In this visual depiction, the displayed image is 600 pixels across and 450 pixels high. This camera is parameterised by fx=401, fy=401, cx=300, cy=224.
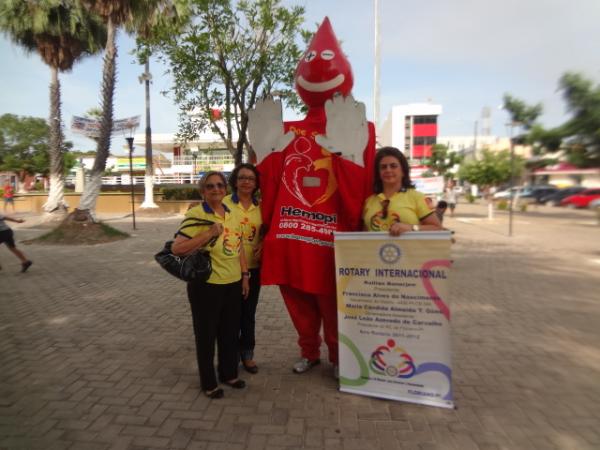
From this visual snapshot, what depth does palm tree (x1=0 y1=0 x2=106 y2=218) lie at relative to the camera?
12.3 meters

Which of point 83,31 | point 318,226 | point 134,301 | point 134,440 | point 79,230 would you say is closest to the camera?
point 134,440

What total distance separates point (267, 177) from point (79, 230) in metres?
9.44

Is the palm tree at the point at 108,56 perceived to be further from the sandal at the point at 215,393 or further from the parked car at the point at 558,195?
the parked car at the point at 558,195

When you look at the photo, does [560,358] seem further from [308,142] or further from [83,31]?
→ [83,31]

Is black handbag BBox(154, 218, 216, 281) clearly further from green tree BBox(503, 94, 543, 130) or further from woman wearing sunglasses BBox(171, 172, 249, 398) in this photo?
green tree BBox(503, 94, 543, 130)

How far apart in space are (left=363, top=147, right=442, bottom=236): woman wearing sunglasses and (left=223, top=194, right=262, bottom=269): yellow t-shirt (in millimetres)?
845

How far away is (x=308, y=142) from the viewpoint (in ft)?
10.00

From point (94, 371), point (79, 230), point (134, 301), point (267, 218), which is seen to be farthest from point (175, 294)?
point (79, 230)

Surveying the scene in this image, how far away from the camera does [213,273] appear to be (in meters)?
2.69

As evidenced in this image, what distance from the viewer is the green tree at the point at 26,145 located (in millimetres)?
40656

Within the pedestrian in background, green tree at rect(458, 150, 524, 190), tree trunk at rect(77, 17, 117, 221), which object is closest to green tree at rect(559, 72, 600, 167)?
the pedestrian in background

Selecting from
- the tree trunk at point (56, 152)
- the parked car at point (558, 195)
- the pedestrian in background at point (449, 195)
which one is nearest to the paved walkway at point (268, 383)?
the pedestrian in background at point (449, 195)

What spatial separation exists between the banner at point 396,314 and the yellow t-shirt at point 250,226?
28.3 inches

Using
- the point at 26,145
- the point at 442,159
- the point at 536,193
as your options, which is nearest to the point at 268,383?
the point at 442,159
